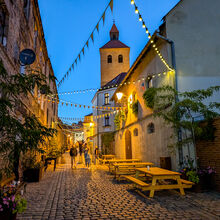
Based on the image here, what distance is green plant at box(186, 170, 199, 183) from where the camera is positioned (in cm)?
655

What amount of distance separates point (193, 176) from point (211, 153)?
1002mm

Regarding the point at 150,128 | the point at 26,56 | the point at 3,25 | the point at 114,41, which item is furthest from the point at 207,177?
the point at 114,41

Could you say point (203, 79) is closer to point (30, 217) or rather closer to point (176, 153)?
point (176, 153)

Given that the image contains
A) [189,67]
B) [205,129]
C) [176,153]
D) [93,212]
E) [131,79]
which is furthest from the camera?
[131,79]

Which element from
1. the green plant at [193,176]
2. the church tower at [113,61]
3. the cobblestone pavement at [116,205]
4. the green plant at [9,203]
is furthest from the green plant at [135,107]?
the church tower at [113,61]

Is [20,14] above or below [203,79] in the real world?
above

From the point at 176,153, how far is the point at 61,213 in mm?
5416

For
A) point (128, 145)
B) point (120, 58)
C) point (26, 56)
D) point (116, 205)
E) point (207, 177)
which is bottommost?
point (116, 205)

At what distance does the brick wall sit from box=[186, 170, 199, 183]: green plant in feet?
2.08

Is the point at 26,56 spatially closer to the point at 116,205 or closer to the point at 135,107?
the point at 116,205

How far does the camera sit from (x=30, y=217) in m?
4.32

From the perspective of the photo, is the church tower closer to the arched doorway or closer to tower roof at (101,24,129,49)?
tower roof at (101,24,129,49)

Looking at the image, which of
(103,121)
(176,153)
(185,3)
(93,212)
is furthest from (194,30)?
(103,121)

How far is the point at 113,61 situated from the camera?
3083 centimetres
